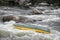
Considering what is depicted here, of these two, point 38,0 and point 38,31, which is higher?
point 38,31

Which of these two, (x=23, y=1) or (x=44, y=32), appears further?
(x=23, y=1)

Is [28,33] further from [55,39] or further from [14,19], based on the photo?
[14,19]

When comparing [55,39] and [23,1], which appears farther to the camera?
[23,1]

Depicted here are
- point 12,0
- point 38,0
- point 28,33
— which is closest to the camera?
point 28,33

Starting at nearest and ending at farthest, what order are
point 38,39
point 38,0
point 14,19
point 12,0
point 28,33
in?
point 38,39 → point 28,33 → point 14,19 → point 12,0 → point 38,0

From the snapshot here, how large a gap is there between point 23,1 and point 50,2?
11.9ft

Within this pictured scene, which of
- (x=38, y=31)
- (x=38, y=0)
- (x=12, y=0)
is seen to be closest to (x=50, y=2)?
(x=38, y=0)

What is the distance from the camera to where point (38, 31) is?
8219 mm

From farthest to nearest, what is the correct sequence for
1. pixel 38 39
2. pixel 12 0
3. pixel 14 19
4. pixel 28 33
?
pixel 12 0 < pixel 14 19 < pixel 28 33 < pixel 38 39

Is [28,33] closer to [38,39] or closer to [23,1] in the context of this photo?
[38,39]

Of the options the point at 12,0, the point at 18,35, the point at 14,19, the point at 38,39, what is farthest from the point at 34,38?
the point at 12,0

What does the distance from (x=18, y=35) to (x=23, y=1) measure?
20943 millimetres

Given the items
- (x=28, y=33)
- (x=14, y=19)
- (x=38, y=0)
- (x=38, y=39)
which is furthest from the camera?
(x=38, y=0)

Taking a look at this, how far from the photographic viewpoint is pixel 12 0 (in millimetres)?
28188
